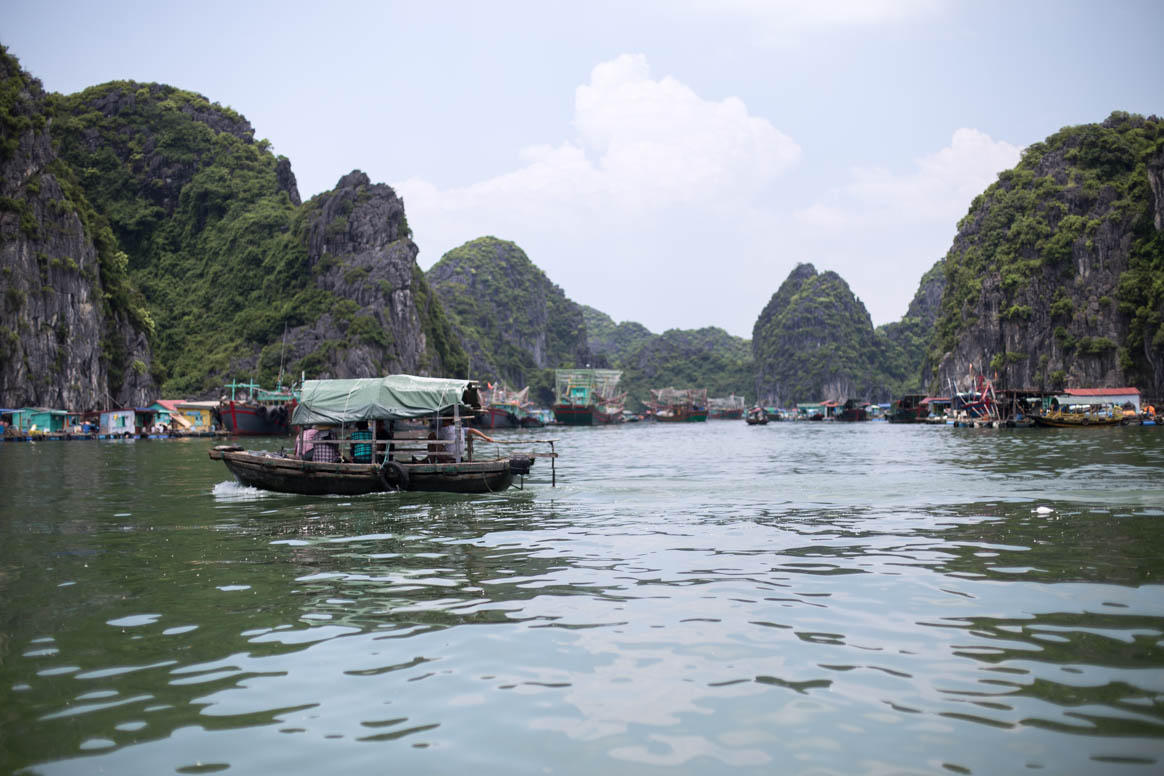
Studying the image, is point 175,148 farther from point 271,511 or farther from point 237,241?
point 271,511

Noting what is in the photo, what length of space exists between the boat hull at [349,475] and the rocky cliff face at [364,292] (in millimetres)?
90804

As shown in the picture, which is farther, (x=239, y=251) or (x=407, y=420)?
(x=239, y=251)

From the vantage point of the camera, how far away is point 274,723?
6.17m

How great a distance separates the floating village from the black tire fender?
29mm

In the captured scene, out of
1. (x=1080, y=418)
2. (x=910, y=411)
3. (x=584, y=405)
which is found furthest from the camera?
(x=584, y=405)

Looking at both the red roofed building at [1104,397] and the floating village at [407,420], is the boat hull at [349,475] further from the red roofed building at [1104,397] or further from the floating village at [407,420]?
the red roofed building at [1104,397]

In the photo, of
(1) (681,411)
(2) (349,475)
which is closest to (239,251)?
(1) (681,411)

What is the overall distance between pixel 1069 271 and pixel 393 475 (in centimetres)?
11036

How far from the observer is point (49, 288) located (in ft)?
263

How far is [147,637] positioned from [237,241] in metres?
145

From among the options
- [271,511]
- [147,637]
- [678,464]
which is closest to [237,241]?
[678,464]

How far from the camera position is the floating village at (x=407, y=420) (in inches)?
923

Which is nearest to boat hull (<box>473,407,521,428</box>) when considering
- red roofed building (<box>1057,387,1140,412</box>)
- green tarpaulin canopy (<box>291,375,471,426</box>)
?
red roofed building (<box>1057,387,1140,412</box>)

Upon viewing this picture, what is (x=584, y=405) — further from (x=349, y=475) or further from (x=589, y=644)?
(x=589, y=644)
